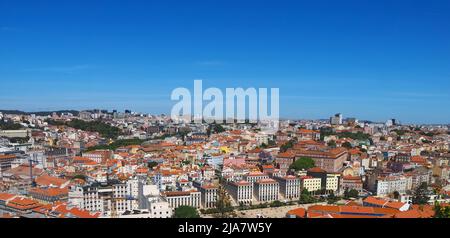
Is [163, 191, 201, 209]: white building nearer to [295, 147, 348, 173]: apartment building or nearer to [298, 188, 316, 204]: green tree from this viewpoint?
[298, 188, 316, 204]: green tree

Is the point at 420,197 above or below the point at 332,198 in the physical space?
above

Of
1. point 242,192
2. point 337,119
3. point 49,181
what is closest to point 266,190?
point 242,192

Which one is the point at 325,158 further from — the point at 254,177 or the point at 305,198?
the point at 305,198

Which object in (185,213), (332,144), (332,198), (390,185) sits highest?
(332,144)

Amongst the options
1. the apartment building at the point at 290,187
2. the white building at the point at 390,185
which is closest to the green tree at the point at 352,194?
the white building at the point at 390,185

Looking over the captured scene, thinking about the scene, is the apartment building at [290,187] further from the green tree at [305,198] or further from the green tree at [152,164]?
the green tree at [152,164]

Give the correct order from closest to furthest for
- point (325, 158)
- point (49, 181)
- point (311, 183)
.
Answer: point (49, 181), point (311, 183), point (325, 158)

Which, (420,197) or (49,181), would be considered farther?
(49,181)

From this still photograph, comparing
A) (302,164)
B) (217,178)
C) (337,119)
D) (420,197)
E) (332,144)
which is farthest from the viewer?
(337,119)
